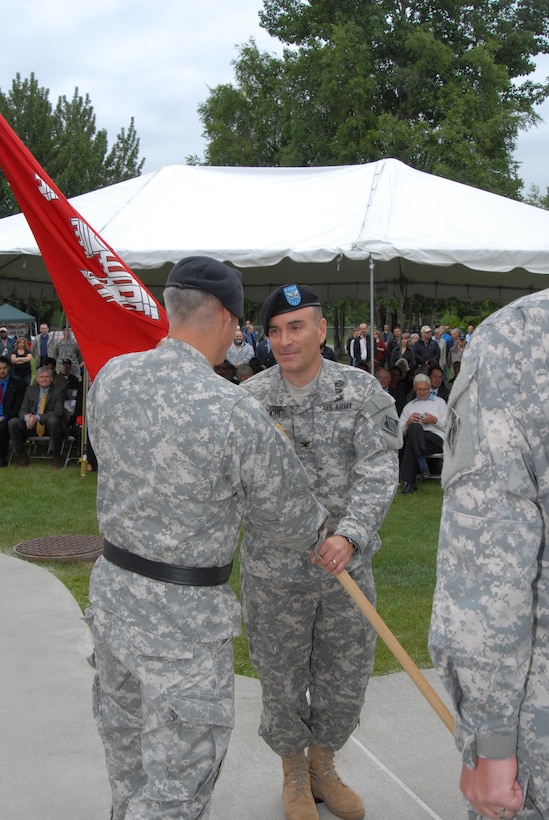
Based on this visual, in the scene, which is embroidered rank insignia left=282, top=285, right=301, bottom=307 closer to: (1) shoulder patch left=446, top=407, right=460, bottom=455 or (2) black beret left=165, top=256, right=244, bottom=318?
(2) black beret left=165, top=256, right=244, bottom=318

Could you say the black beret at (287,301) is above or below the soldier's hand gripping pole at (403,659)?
above

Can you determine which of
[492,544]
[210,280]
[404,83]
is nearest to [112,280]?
[210,280]

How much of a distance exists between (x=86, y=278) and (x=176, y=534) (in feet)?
8.50

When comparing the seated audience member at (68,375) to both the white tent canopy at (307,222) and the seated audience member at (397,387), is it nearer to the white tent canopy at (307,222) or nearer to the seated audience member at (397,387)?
the white tent canopy at (307,222)

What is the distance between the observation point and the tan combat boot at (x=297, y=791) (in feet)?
9.87

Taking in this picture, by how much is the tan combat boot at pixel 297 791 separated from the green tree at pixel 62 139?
2746 centimetres

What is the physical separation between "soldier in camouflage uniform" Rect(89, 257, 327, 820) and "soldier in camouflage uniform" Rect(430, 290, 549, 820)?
0.71 meters

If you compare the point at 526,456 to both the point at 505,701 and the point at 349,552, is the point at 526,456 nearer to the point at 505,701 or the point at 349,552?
the point at 505,701

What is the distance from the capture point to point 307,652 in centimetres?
307

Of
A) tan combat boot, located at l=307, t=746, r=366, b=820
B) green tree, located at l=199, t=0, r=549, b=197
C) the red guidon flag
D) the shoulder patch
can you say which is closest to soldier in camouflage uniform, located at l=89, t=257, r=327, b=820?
the shoulder patch

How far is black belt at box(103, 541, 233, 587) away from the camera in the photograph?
2.20m

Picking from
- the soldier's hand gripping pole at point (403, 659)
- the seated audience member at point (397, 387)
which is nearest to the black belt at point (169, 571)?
the soldier's hand gripping pole at point (403, 659)

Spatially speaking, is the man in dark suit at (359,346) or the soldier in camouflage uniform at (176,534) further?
the man in dark suit at (359,346)

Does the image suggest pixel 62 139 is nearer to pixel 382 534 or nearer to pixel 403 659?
pixel 382 534
